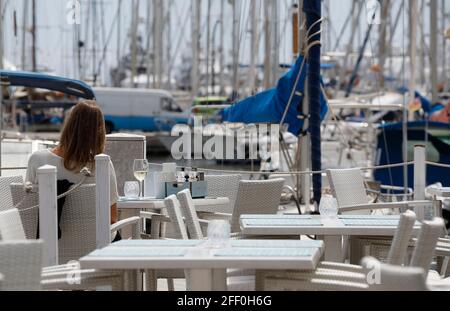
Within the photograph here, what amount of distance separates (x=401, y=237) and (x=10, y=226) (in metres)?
2.05

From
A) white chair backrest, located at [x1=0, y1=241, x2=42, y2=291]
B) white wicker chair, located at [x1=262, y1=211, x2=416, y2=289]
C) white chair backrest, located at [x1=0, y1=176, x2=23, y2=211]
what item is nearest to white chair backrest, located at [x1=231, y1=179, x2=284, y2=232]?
white chair backrest, located at [x1=0, y1=176, x2=23, y2=211]

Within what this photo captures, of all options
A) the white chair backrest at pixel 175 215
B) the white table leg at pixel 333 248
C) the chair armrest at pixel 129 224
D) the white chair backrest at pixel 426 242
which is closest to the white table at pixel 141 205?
the chair armrest at pixel 129 224

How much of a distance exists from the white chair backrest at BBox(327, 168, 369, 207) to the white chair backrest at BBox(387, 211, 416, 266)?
3270 mm

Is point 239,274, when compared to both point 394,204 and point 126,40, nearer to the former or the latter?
point 394,204

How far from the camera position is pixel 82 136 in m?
6.69

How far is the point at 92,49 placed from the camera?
138ft

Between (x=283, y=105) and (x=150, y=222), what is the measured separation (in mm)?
5411

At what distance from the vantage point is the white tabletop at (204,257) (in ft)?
15.1

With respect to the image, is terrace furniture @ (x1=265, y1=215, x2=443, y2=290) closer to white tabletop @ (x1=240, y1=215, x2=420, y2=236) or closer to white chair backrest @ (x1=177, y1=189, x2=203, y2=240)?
white tabletop @ (x1=240, y1=215, x2=420, y2=236)

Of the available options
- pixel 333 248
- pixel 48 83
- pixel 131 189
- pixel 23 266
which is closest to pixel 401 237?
pixel 333 248

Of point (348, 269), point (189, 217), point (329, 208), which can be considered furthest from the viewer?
point (329, 208)

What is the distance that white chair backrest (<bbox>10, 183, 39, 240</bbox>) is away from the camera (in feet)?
22.6

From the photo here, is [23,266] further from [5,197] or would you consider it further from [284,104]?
[284,104]
